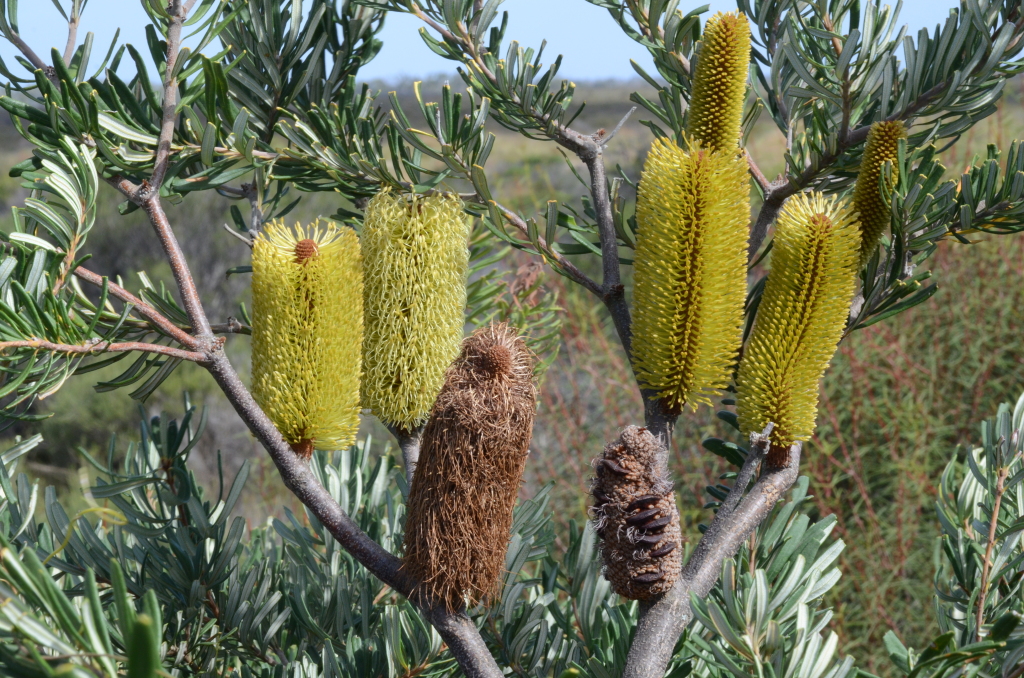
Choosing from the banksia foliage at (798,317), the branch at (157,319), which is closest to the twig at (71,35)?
the branch at (157,319)

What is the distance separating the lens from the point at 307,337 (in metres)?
0.39

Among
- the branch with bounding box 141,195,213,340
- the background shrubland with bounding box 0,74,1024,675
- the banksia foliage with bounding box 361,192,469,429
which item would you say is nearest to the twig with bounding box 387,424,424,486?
the banksia foliage with bounding box 361,192,469,429

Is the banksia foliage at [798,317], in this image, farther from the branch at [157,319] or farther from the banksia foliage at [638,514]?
the branch at [157,319]

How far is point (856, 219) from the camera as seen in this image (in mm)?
399

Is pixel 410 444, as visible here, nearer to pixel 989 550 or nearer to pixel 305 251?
pixel 305 251

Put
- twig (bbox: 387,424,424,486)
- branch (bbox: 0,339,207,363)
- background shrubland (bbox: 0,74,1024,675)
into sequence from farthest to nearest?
background shrubland (bbox: 0,74,1024,675) → twig (bbox: 387,424,424,486) → branch (bbox: 0,339,207,363)

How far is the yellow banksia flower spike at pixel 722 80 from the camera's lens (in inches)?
15.7

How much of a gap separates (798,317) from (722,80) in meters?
0.12

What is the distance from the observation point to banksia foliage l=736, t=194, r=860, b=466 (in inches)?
15.2

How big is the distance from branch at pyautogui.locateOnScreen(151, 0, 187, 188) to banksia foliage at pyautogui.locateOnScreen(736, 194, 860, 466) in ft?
1.02

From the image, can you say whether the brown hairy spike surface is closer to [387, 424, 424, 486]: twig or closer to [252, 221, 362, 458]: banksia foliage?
[252, 221, 362, 458]: banksia foliage

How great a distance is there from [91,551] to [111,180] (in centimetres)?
26

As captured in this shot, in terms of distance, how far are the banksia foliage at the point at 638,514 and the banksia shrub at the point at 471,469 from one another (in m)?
0.04

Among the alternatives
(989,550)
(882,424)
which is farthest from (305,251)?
(882,424)
